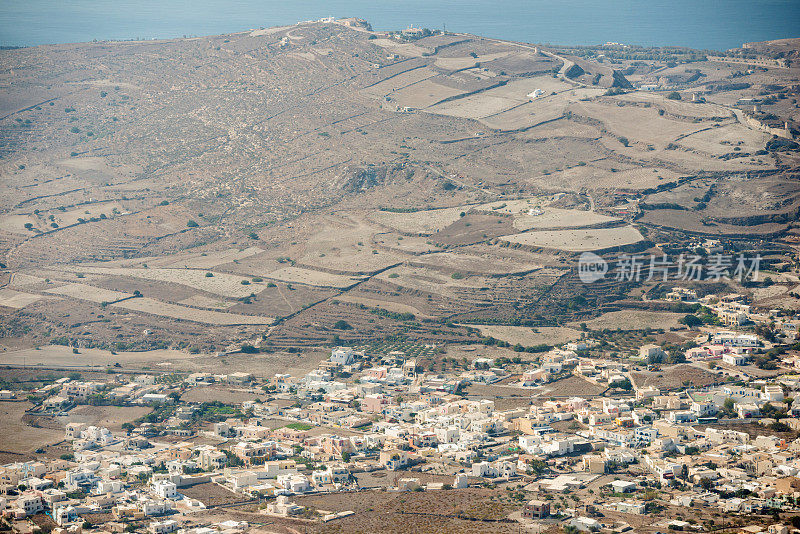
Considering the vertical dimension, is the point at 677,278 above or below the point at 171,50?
below

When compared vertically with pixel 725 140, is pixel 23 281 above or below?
below

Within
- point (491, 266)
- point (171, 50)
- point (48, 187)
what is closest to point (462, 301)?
point (491, 266)

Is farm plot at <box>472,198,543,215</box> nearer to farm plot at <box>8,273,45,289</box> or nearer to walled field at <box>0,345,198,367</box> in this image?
walled field at <box>0,345,198,367</box>

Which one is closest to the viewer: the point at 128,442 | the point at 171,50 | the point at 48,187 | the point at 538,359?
the point at 128,442

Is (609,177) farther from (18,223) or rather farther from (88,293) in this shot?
(18,223)

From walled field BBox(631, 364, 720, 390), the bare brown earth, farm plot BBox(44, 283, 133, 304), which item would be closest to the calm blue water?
the bare brown earth

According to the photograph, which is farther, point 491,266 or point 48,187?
point 48,187

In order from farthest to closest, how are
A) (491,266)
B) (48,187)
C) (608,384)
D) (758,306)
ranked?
(48,187), (491,266), (758,306), (608,384)

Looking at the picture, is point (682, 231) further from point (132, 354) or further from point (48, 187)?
point (48, 187)

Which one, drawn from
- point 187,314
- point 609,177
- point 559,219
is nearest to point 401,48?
point 609,177
